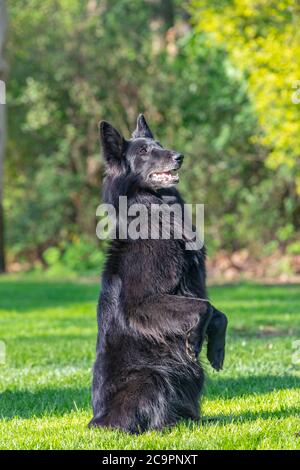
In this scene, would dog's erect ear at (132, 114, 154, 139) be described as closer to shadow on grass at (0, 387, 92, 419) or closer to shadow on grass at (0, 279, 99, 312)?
shadow on grass at (0, 387, 92, 419)

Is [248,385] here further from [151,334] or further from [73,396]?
[151,334]

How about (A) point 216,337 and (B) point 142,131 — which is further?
(B) point 142,131

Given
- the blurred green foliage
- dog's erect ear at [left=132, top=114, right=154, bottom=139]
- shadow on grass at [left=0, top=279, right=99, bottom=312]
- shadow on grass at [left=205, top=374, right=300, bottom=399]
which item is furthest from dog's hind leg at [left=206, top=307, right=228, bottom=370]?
the blurred green foliage

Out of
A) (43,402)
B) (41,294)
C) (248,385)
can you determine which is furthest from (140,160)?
(41,294)

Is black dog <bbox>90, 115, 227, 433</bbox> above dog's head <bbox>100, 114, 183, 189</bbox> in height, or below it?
below

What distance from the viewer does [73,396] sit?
6844 mm

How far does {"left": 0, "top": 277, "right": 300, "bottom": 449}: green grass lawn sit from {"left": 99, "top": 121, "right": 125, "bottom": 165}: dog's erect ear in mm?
1540

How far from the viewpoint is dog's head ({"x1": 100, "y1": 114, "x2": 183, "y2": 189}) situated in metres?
5.58

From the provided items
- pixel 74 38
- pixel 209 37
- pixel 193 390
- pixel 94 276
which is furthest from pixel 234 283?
pixel 193 390

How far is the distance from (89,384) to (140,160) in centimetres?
255

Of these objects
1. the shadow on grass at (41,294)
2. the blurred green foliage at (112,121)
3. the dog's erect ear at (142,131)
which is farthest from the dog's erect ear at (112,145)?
Result: the blurred green foliage at (112,121)

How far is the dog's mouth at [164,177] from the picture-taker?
555cm

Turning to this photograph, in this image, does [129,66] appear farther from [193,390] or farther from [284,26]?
[193,390]
